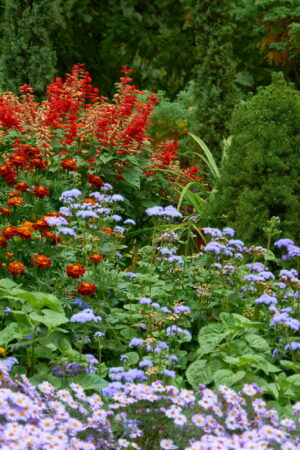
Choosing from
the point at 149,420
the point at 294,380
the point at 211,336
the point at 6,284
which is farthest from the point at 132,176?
the point at 149,420

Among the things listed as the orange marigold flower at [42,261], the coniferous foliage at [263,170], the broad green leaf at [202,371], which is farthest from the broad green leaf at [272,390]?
the coniferous foliage at [263,170]

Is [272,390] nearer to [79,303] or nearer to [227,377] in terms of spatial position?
[227,377]

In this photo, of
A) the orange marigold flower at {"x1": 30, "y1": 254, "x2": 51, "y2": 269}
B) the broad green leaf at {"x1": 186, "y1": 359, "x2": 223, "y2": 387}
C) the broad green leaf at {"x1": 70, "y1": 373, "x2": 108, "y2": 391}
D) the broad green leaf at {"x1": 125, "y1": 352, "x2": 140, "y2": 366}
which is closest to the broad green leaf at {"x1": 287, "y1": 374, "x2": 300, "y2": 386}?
the broad green leaf at {"x1": 186, "y1": 359, "x2": 223, "y2": 387}

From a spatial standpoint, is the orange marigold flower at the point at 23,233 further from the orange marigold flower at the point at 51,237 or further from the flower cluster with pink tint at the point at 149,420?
the flower cluster with pink tint at the point at 149,420

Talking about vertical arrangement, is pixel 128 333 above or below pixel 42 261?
below

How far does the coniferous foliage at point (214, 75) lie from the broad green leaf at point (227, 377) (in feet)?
15.5

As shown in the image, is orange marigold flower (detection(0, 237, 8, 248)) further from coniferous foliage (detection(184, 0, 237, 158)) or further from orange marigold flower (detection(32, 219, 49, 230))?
coniferous foliage (detection(184, 0, 237, 158))

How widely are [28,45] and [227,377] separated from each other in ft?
24.0

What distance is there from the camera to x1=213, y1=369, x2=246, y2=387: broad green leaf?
2896mm

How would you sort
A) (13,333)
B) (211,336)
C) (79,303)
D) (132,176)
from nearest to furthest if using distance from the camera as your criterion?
(13,333) → (211,336) → (79,303) → (132,176)

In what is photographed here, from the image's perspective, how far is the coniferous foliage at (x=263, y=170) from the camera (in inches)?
173

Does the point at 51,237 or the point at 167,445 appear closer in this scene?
the point at 167,445

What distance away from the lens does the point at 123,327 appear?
3.54m

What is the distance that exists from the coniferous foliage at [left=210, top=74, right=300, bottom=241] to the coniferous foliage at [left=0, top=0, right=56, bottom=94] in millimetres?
5045
